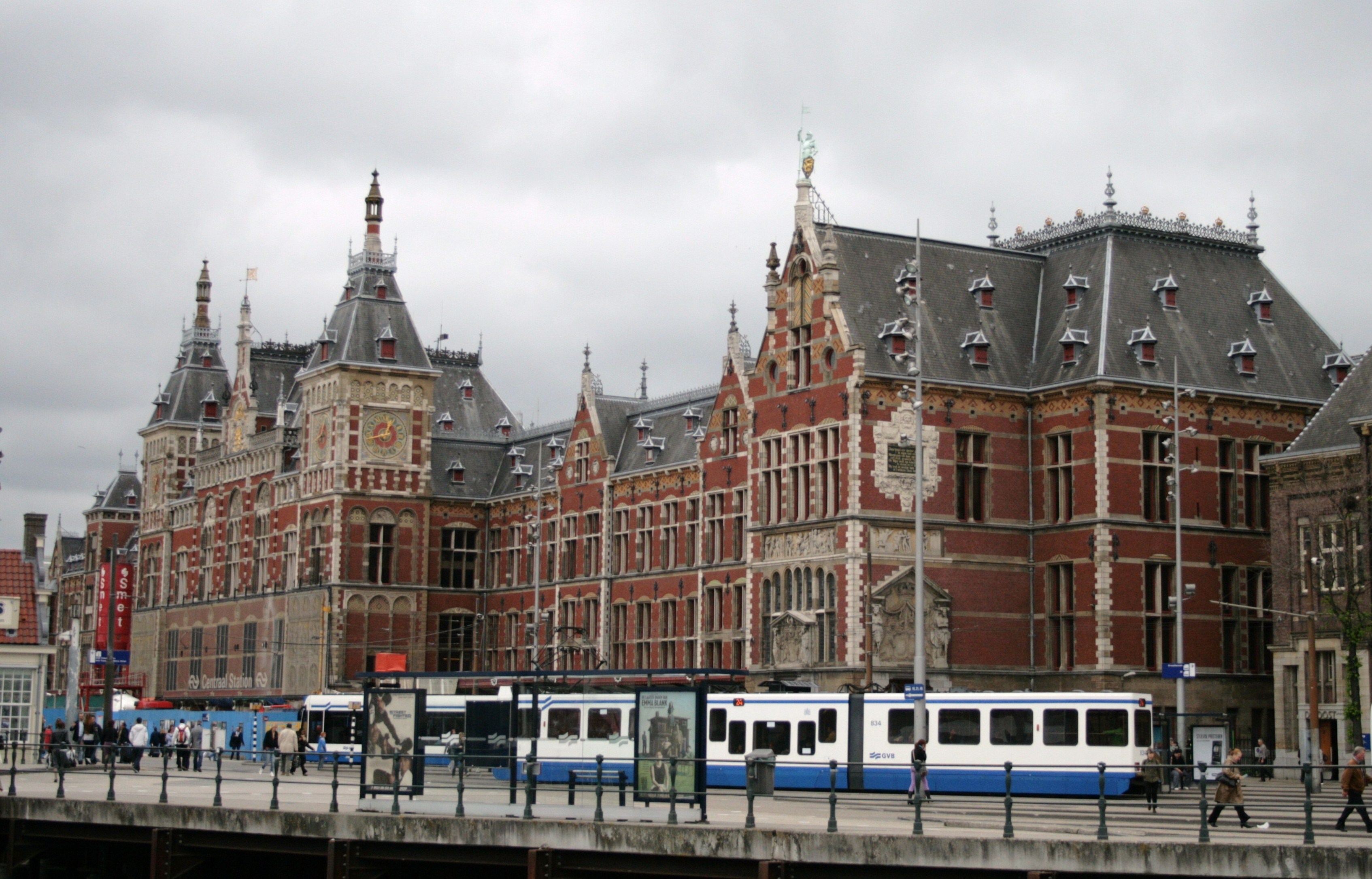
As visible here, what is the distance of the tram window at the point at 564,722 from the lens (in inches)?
1950

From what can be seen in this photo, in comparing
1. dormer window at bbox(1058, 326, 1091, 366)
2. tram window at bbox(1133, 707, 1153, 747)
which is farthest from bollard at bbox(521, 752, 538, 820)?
dormer window at bbox(1058, 326, 1091, 366)

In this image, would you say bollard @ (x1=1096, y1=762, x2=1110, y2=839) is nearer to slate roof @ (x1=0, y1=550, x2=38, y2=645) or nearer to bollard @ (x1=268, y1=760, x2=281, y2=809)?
bollard @ (x1=268, y1=760, x2=281, y2=809)

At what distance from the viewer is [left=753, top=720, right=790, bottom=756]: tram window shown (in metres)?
48.2

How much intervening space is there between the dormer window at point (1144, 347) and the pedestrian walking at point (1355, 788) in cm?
3234

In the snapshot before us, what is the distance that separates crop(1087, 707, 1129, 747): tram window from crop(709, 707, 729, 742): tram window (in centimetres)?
995

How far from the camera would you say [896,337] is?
60469 millimetres

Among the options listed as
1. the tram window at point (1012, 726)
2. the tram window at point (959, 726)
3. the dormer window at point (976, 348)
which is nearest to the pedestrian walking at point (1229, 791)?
the tram window at point (1012, 726)

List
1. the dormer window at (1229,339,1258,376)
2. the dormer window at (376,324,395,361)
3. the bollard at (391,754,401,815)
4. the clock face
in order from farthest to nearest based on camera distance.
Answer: the dormer window at (376,324,395,361) < the clock face < the dormer window at (1229,339,1258,376) < the bollard at (391,754,401,815)

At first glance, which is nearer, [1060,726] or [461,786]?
[461,786]

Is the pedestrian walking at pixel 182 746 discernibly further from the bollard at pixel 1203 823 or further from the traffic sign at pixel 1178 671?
the bollard at pixel 1203 823

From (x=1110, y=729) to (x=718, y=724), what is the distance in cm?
1065

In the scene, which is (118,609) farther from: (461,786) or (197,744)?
(461,786)

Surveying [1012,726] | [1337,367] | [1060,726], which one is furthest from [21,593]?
[1337,367]

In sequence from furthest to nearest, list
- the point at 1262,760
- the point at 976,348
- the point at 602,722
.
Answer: the point at 976,348, the point at 1262,760, the point at 602,722
